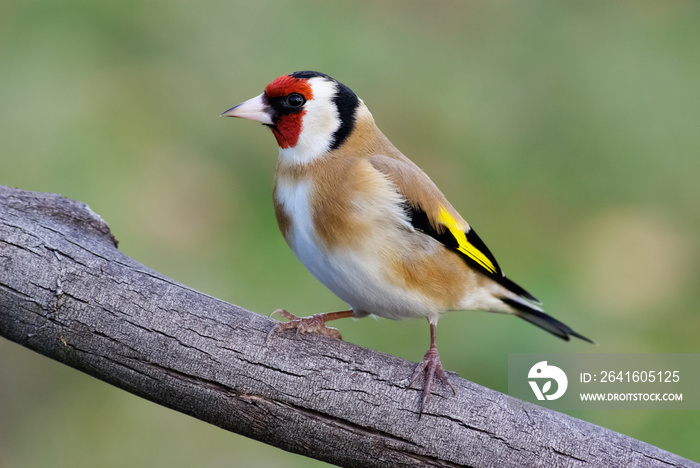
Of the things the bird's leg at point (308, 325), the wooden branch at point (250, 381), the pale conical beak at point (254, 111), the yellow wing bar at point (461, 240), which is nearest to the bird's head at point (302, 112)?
the pale conical beak at point (254, 111)

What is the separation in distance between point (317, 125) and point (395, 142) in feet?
9.22

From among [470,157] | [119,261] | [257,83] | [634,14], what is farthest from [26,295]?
[634,14]

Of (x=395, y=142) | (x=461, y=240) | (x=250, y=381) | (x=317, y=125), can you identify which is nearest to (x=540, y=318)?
(x=461, y=240)

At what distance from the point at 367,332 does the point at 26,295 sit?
8.03 ft

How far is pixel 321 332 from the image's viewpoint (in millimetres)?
2988

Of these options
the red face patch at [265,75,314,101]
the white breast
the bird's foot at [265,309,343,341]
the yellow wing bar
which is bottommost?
the bird's foot at [265,309,343,341]

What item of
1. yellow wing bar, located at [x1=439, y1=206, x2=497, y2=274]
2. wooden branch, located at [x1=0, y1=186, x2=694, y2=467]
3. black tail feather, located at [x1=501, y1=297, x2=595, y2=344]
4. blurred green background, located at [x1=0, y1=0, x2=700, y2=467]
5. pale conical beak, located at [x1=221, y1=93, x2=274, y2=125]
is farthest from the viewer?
blurred green background, located at [x1=0, y1=0, x2=700, y2=467]

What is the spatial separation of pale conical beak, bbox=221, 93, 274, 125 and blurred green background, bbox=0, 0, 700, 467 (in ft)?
6.42

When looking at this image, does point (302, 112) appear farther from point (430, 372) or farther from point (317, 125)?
point (430, 372)

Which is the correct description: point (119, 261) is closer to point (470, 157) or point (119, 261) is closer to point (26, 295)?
point (26, 295)

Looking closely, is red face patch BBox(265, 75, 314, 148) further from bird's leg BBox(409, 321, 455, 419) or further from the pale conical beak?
bird's leg BBox(409, 321, 455, 419)

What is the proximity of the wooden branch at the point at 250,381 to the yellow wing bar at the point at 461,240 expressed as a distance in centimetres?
62

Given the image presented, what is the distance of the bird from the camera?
9.42 ft

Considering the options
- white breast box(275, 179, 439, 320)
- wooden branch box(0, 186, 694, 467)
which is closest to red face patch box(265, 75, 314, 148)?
white breast box(275, 179, 439, 320)
